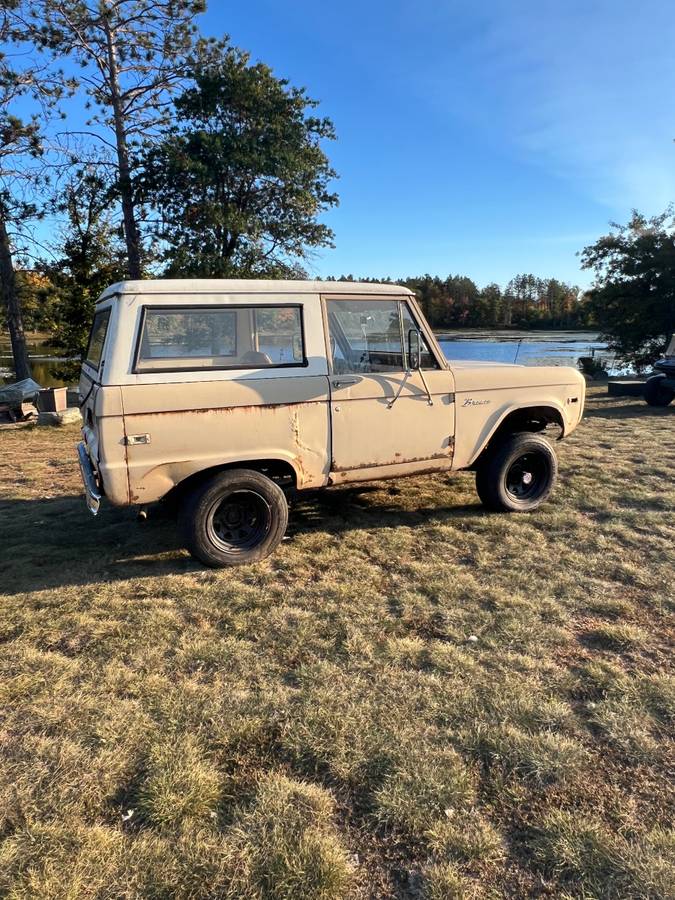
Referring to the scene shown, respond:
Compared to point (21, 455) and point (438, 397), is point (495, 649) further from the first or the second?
point (21, 455)

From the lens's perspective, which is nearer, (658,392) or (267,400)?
(267,400)

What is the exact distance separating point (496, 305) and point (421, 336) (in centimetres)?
8639

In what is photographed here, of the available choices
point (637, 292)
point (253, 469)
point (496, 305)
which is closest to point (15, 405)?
point (253, 469)

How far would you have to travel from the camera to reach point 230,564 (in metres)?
4.07

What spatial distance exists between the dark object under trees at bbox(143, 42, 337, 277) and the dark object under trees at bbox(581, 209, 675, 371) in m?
13.5

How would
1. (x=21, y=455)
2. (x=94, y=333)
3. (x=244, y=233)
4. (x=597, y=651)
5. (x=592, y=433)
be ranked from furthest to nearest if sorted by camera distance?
1. (x=244, y=233)
2. (x=592, y=433)
3. (x=21, y=455)
4. (x=94, y=333)
5. (x=597, y=651)

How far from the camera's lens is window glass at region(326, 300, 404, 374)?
4.24 metres

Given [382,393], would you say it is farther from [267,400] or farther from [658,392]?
[658,392]

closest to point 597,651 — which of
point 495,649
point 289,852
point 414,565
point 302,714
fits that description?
point 495,649

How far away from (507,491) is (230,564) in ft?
9.06

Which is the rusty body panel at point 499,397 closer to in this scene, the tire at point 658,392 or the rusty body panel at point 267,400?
the rusty body panel at point 267,400

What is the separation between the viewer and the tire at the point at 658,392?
1179 cm

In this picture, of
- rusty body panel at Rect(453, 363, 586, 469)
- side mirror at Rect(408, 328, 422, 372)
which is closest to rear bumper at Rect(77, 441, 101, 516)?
side mirror at Rect(408, 328, 422, 372)

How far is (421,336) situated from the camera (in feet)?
14.6
